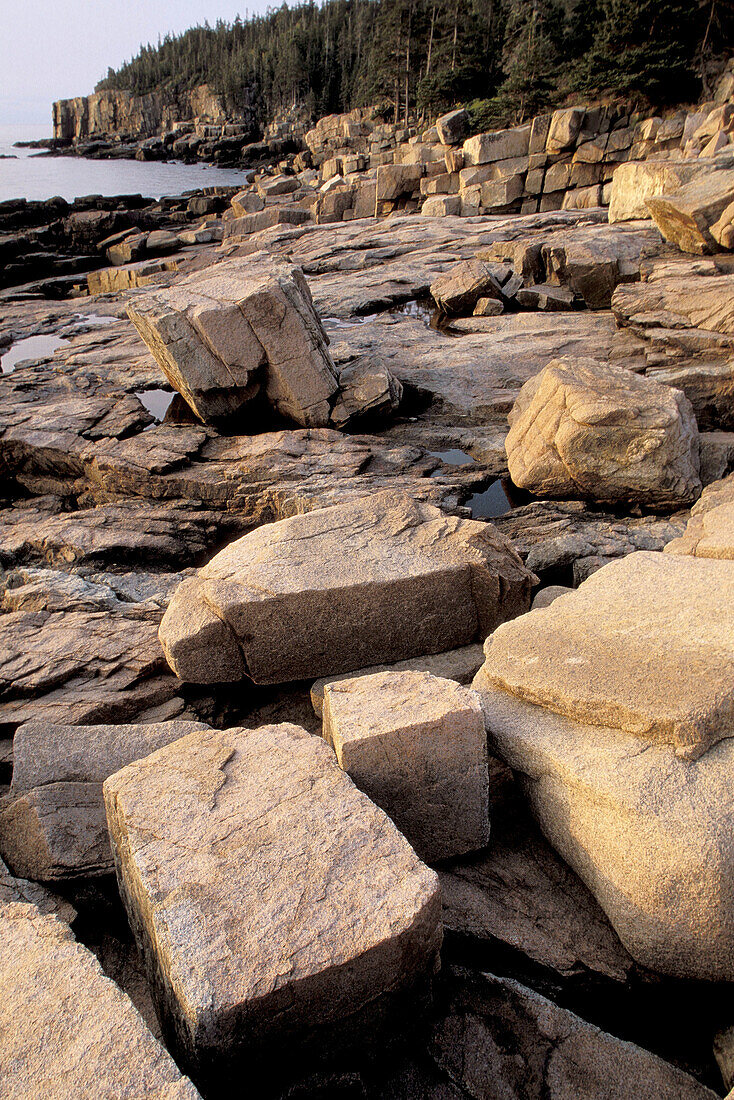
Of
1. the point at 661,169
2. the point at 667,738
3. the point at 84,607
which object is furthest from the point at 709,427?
the point at 661,169

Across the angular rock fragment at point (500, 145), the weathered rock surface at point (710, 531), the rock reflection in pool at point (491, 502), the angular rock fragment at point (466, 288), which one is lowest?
the rock reflection in pool at point (491, 502)

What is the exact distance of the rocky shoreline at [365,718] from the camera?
1.80 meters

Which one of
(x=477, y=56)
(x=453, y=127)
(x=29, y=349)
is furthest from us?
(x=477, y=56)

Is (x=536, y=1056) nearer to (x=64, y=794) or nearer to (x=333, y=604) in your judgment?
(x=64, y=794)

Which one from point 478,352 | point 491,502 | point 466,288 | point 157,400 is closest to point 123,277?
point 466,288

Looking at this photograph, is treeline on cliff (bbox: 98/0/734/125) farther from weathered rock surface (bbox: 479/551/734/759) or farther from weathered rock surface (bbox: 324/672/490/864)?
weathered rock surface (bbox: 324/672/490/864)

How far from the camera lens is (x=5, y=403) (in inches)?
315

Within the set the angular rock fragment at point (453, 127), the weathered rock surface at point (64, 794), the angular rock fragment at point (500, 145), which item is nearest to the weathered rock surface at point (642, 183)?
the angular rock fragment at point (500, 145)

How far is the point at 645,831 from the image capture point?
82.1 inches

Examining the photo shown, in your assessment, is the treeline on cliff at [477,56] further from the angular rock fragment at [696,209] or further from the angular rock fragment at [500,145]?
the angular rock fragment at [696,209]

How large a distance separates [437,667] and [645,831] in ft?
4.98

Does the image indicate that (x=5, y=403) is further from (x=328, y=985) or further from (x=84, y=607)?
(x=328, y=985)

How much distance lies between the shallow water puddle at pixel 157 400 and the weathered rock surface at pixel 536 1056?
6.68 m

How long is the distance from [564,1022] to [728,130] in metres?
22.2
